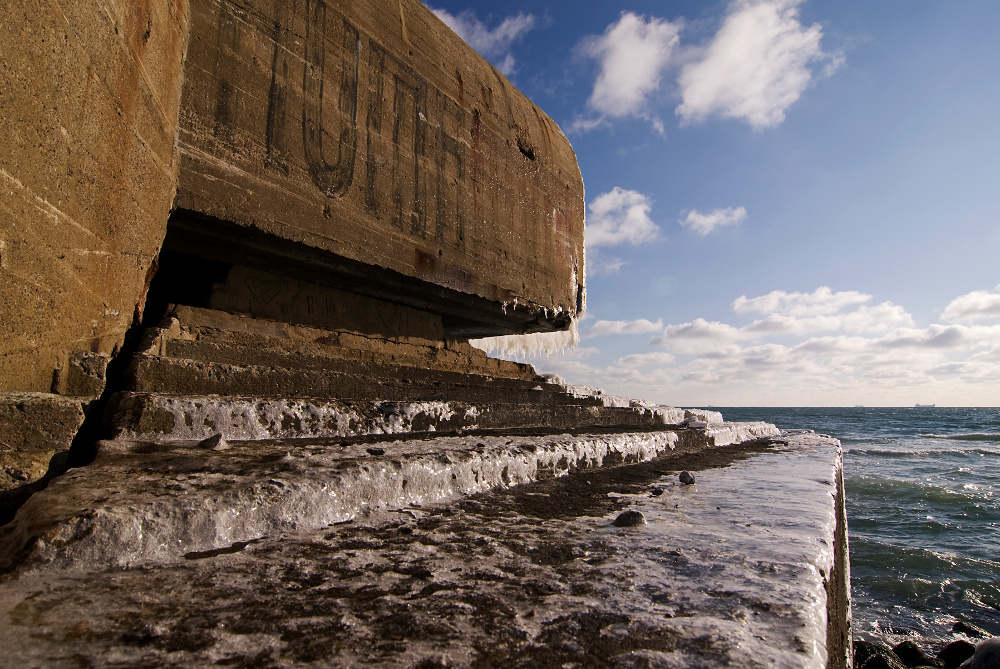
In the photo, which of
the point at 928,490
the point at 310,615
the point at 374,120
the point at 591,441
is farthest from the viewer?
the point at 928,490

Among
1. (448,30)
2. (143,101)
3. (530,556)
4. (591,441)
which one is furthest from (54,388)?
(448,30)

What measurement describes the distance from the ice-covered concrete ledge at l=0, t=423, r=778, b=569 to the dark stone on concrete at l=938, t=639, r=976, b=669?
354 cm

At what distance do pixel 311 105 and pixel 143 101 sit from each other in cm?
126

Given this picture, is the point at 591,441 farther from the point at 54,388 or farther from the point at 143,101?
the point at 143,101

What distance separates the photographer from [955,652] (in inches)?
143

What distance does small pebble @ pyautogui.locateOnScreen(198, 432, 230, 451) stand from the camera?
5.81 feet

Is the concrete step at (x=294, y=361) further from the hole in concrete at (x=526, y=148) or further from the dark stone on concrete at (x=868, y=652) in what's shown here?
the dark stone on concrete at (x=868, y=652)

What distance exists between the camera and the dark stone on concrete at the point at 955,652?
3.56 meters

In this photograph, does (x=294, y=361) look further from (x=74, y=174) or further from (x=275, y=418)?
(x=74, y=174)

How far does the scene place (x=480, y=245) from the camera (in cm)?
481

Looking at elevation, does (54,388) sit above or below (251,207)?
below

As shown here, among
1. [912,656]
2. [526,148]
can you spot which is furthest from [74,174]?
[912,656]

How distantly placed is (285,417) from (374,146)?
2.35 meters

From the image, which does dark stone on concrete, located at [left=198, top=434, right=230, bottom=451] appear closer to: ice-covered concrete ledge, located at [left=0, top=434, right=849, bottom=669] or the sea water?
ice-covered concrete ledge, located at [left=0, top=434, right=849, bottom=669]
